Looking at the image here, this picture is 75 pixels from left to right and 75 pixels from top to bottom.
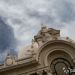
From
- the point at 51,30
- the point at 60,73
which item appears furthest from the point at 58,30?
Result: the point at 60,73

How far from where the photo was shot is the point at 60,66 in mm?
19328

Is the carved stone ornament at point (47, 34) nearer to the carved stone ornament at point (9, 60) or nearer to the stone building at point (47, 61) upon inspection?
the stone building at point (47, 61)

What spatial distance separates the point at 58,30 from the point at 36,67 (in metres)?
7.98

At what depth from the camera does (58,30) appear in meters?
24.5

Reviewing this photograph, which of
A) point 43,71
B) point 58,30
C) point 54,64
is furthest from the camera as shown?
point 58,30

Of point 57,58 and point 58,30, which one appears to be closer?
point 57,58

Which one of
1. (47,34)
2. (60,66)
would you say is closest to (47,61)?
(60,66)

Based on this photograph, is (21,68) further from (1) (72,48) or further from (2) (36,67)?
(1) (72,48)

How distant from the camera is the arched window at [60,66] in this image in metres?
18.8

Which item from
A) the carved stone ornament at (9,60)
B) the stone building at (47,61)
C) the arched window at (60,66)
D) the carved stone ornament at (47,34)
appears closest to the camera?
the stone building at (47,61)

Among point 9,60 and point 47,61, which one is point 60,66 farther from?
point 9,60

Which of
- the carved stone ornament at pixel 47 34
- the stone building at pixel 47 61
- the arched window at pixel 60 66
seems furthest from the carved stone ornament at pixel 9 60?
the carved stone ornament at pixel 47 34

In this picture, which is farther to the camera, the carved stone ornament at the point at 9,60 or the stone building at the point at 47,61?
the carved stone ornament at the point at 9,60

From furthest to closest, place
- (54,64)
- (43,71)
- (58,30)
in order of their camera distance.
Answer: (58,30) → (54,64) → (43,71)
